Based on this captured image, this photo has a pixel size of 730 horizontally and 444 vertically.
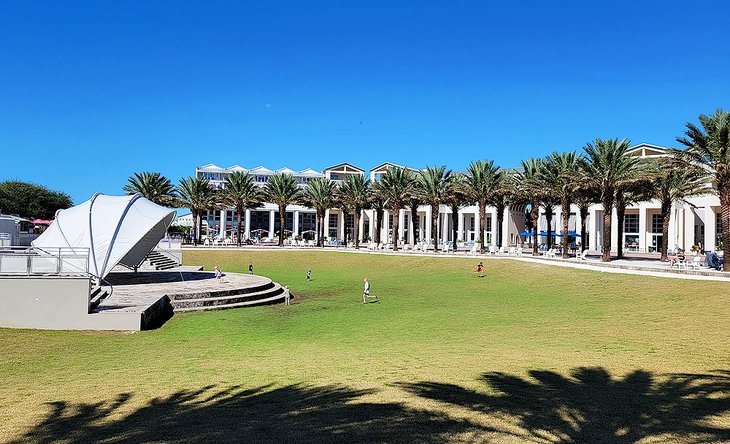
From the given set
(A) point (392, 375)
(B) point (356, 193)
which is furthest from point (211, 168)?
(A) point (392, 375)

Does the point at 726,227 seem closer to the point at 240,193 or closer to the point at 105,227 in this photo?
the point at 105,227

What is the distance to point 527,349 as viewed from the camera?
499 inches

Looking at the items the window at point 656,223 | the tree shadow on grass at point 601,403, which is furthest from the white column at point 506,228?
the tree shadow on grass at point 601,403

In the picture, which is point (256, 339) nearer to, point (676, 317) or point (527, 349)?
point (527, 349)

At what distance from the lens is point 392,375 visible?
390 inches

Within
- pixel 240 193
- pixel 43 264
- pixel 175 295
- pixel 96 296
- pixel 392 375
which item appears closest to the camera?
pixel 392 375

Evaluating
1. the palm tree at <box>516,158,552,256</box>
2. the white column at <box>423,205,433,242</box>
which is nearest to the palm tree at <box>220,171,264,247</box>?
the white column at <box>423,205,433,242</box>

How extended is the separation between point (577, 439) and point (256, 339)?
9756mm

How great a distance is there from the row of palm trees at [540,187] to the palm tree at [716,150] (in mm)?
42

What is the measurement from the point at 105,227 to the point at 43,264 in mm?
6597

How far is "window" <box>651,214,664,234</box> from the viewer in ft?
200

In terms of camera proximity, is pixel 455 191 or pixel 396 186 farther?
pixel 396 186

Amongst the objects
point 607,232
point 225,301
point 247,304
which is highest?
point 607,232

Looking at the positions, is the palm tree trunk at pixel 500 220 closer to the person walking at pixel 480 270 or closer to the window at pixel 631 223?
the window at pixel 631 223
